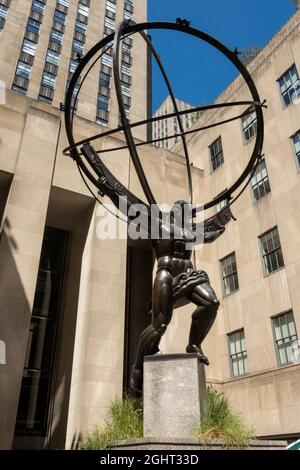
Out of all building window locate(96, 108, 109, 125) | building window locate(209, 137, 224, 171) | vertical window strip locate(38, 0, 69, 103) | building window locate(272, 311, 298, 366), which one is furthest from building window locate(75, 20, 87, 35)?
building window locate(272, 311, 298, 366)

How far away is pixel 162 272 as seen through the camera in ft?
23.6

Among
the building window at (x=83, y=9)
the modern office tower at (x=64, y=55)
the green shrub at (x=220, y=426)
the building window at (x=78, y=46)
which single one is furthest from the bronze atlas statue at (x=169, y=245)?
the building window at (x=83, y=9)

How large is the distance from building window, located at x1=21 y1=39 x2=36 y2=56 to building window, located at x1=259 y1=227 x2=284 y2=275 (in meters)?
43.5

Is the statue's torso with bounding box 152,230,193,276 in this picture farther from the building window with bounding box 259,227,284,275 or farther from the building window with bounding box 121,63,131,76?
the building window with bounding box 121,63,131,76

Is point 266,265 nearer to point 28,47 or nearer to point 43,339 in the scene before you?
point 43,339

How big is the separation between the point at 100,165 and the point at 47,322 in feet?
50.7

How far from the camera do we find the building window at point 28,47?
49719 mm

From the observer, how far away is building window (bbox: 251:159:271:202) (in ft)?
68.7

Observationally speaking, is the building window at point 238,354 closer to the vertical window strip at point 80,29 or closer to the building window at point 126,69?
the vertical window strip at point 80,29

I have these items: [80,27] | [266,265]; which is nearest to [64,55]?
[80,27]

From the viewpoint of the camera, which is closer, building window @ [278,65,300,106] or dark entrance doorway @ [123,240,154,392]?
building window @ [278,65,300,106]
